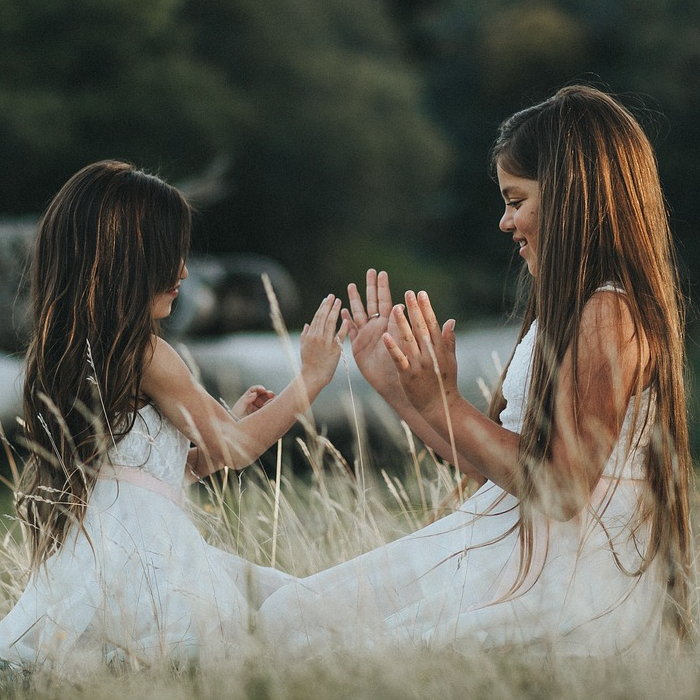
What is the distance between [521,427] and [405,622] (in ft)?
Answer: 1.69

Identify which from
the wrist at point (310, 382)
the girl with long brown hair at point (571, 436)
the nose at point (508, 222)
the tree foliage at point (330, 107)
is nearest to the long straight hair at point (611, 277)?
the girl with long brown hair at point (571, 436)

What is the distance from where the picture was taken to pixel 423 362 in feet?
7.20

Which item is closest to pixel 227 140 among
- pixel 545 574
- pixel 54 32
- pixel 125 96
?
pixel 125 96

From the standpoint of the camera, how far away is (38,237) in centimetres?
259

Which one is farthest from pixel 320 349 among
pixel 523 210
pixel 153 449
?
pixel 523 210

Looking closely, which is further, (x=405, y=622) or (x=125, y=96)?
(x=125, y=96)

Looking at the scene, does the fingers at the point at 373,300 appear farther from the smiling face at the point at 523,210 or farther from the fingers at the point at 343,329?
the smiling face at the point at 523,210

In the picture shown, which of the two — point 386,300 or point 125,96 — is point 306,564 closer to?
point 386,300

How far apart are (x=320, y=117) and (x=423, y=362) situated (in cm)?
1295

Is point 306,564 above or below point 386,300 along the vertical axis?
below

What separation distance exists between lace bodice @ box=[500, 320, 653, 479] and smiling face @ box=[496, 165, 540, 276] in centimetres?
19

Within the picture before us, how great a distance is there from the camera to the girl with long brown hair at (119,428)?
2381mm

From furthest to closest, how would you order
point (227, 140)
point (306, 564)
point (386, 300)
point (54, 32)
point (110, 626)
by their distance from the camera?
point (227, 140), point (54, 32), point (306, 564), point (386, 300), point (110, 626)

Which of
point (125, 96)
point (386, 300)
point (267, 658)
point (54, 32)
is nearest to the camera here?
point (267, 658)
